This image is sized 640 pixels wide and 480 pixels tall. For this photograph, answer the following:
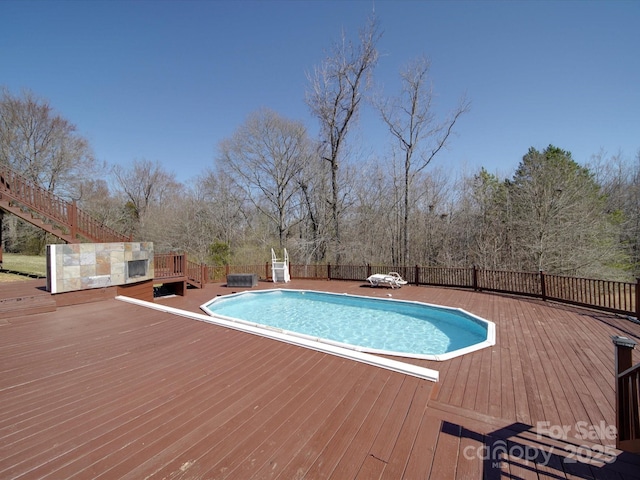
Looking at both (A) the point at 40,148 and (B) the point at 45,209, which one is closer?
(B) the point at 45,209

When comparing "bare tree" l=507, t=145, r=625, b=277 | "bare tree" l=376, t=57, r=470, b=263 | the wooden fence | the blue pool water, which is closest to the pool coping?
the blue pool water

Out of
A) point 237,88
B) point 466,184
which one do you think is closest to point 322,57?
point 237,88

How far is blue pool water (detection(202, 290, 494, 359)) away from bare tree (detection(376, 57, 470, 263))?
21.7 feet

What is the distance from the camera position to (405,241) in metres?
13.9

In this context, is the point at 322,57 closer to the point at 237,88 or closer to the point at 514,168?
the point at 237,88

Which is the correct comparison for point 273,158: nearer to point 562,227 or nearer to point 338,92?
point 338,92

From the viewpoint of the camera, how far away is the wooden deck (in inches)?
67.3

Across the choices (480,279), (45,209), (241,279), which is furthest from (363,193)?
(45,209)

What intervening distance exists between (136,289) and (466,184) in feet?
53.9

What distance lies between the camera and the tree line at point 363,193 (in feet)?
37.6

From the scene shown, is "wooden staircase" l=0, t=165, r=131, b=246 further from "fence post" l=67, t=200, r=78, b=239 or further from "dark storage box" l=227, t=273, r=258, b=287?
"dark storage box" l=227, t=273, r=258, b=287

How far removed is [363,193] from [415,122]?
4.76m

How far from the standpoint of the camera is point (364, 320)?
24.3 feet

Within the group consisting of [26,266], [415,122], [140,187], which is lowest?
[26,266]
